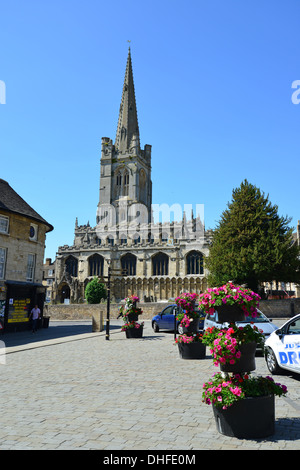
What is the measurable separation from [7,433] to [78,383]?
327 centimetres

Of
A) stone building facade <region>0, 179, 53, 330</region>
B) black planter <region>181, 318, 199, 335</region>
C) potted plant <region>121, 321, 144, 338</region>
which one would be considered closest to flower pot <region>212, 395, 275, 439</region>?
black planter <region>181, 318, 199, 335</region>

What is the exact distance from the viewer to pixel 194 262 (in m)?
60.2

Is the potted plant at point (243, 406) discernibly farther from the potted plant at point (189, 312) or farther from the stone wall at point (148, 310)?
the stone wall at point (148, 310)

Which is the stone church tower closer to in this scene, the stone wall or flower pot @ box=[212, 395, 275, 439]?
the stone wall

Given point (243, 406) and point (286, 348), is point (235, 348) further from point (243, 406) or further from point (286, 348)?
point (286, 348)

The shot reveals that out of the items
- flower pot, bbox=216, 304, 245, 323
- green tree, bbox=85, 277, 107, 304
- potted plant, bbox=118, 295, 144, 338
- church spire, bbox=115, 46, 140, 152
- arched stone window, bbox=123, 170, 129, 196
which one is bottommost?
potted plant, bbox=118, 295, 144, 338

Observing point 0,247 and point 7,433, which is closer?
point 7,433

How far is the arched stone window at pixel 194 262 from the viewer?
59844 millimetres

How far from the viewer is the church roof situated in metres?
22.4

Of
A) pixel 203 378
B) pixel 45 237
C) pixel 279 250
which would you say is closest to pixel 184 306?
pixel 203 378

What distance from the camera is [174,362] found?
10.9 meters

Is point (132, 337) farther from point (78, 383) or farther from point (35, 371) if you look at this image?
point (78, 383)

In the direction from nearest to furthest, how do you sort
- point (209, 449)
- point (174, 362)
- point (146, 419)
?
1. point (209, 449)
2. point (146, 419)
3. point (174, 362)

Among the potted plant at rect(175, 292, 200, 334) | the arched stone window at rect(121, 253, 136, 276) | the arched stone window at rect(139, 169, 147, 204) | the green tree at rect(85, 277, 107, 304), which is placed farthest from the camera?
the arched stone window at rect(139, 169, 147, 204)
